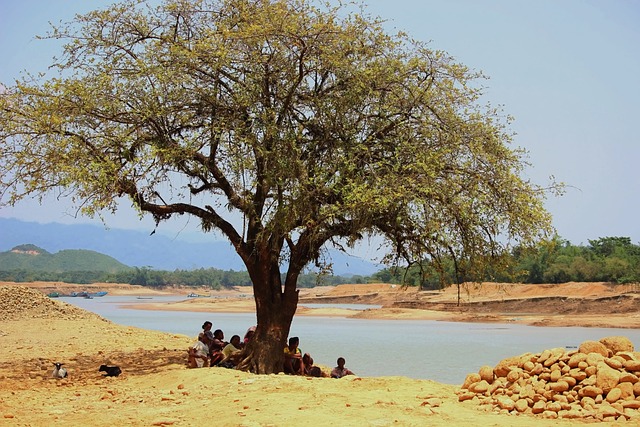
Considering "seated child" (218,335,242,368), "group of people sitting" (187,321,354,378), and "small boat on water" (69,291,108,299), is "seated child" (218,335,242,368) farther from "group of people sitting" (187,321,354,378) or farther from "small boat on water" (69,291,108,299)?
"small boat on water" (69,291,108,299)

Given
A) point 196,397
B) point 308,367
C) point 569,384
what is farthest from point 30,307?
point 569,384

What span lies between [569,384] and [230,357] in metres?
7.92

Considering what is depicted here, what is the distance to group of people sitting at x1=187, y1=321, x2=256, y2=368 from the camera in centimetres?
1503

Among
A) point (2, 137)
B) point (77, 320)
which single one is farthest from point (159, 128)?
point (77, 320)

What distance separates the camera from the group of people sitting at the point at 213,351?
49.3 feet

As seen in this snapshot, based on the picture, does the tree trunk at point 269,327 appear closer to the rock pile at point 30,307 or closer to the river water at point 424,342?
the river water at point 424,342

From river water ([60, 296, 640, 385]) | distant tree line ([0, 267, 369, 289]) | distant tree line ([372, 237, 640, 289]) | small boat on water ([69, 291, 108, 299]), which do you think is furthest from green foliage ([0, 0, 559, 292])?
distant tree line ([0, 267, 369, 289])

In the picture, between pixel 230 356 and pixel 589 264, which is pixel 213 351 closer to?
pixel 230 356

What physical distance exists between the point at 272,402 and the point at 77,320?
693 inches

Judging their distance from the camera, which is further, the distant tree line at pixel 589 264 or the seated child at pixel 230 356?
the distant tree line at pixel 589 264

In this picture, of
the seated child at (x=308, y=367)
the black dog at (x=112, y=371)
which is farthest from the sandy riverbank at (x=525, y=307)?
the black dog at (x=112, y=371)

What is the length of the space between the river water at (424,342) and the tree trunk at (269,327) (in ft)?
22.7

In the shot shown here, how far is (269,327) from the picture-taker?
15.3 m

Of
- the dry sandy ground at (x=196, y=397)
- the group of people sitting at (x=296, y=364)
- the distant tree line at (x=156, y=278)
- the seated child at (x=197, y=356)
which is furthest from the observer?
the distant tree line at (x=156, y=278)
